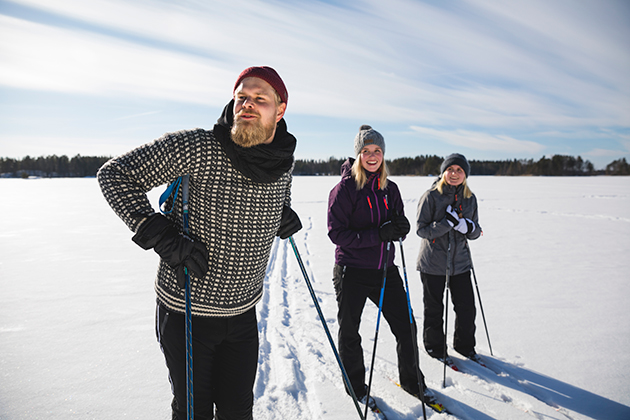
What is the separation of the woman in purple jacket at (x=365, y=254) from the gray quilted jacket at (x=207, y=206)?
119 cm

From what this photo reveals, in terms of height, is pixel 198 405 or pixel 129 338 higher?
pixel 198 405

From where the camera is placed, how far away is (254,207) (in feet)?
5.62

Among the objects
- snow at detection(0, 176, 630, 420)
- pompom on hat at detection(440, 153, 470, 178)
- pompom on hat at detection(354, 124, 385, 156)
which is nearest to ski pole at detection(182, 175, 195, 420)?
snow at detection(0, 176, 630, 420)

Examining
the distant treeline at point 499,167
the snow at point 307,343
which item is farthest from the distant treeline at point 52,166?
the snow at point 307,343

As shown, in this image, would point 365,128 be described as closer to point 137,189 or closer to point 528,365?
point 137,189

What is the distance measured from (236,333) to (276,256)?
5.66 m

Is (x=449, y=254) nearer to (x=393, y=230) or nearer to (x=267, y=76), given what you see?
(x=393, y=230)

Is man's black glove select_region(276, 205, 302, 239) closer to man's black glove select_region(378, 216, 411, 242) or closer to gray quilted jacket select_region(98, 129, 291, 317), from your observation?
gray quilted jacket select_region(98, 129, 291, 317)

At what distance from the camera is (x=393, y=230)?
2.76 meters

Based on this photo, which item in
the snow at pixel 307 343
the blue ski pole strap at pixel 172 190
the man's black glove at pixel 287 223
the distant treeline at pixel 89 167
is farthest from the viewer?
the distant treeline at pixel 89 167

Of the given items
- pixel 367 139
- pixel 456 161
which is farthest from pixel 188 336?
pixel 456 161

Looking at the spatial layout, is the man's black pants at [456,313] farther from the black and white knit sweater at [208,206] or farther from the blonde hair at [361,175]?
the black and white knit sweater at [208,206]

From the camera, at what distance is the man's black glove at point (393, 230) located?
2.76m

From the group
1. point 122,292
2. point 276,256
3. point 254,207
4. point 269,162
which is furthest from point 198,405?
point 276,256
